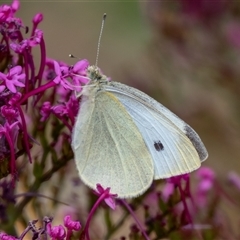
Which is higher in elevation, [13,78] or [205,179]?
[13,78]

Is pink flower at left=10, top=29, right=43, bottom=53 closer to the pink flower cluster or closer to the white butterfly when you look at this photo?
the pink flower cluster

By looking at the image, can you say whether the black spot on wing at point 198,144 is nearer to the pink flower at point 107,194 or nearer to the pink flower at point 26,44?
the pink flower at point 107,194

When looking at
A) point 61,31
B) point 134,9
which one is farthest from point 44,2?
point 134,9

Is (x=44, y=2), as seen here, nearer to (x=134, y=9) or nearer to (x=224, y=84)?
(x=134, y=9)

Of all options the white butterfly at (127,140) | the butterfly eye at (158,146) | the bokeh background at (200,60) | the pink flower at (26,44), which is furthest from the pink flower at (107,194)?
the bokeh background at (200,60)

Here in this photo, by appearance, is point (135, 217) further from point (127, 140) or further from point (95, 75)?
point (95, 75)

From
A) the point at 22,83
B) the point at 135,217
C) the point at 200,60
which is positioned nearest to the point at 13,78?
the point at 22,83

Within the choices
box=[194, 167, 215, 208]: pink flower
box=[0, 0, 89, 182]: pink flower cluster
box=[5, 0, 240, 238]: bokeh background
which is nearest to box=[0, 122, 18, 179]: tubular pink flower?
box=[0, 0, 89, 182]: pink flower cluster
